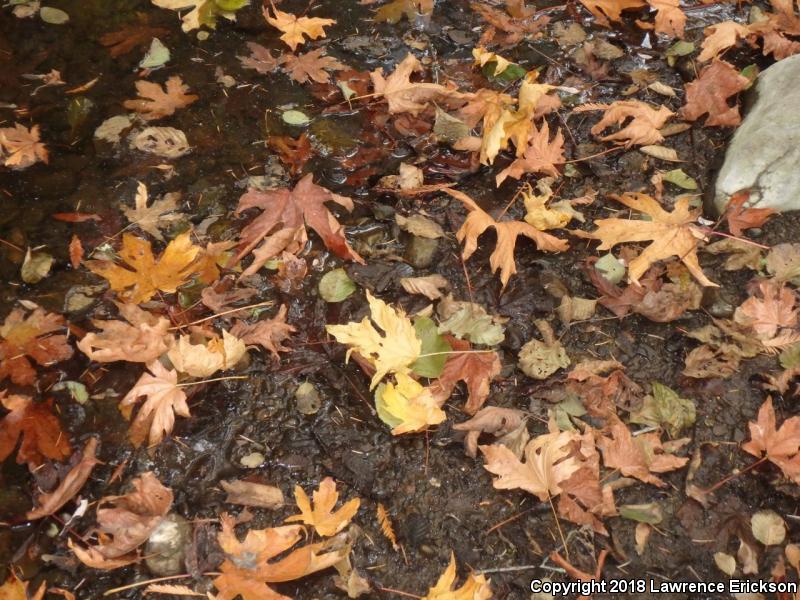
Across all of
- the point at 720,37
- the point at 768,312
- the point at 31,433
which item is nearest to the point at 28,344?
the point at 31,433

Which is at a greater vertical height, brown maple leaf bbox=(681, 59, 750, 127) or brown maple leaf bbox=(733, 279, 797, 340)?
brown maple leaf bbox=(681, 59, 750, 127)

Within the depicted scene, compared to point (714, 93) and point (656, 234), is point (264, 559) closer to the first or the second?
point (656, 234)

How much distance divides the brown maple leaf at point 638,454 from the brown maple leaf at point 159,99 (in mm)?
2421

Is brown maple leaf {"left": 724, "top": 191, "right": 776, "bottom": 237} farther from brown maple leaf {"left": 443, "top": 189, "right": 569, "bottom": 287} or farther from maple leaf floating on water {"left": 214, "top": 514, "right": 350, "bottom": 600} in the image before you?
maple leaf floating on water {"left": 214, "top": 514, "right": 350, "bottom": 600}

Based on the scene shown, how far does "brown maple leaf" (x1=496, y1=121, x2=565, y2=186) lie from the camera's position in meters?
2.63

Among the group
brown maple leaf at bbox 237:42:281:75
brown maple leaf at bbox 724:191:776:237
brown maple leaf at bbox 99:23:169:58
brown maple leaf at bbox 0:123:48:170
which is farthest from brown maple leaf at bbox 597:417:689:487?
brown maple leaf at bbox 99:23:169:58

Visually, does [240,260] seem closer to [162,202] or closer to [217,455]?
[162,202]

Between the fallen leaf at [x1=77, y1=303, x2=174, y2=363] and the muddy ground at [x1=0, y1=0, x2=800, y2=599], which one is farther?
the fallen leaf at [x1=77, y1=303, x2=174, y2=363]

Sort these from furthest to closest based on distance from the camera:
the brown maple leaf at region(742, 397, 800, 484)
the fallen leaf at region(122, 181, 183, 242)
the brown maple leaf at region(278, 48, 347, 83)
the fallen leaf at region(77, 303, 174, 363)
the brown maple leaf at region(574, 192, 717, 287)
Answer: the brown maple leaf at region(278, 48, 347, 83)
the fallen leaf at region(122, 181, 183, 242)
the brown maple leaf at region(574, 192, 717, 287)
the fallen leaf at region(77, 303, 174, 363)
the brown maple leaf at region(742, 397, 800, 484)

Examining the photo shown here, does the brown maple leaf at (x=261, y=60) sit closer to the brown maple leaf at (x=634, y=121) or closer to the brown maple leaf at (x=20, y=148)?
the brown maple leaf at (x=20, y=148)

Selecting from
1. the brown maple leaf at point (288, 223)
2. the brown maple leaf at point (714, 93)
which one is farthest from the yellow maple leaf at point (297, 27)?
the brown maple leaf at point (714, 93)

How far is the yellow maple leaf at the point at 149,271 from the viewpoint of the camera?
7.20 feet

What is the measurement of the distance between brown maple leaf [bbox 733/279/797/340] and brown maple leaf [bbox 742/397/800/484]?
0.33 m

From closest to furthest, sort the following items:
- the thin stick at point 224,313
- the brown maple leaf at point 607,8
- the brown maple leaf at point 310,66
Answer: the thin stick at point 224,313 < the brown maple leaf at point 310,66 < the brown maple leaf at point 607,8
